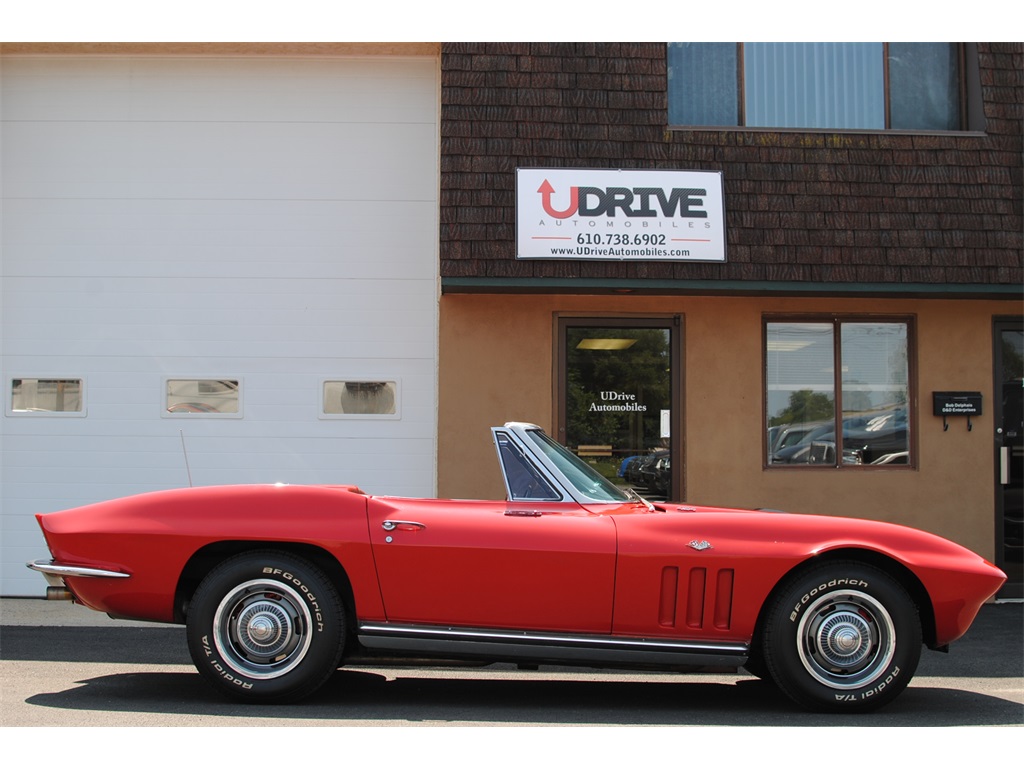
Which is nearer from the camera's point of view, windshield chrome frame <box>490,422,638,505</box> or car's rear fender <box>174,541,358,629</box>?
car's rear fender <box>174,541,358,629</box>

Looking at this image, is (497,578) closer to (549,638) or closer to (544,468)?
(549,638)

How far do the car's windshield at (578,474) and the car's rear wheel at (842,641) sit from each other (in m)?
1.05

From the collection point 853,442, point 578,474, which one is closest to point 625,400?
point 853,442

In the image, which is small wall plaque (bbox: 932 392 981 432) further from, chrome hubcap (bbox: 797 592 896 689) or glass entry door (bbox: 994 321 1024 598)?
Answer: chrome hubcap (bbox: 797 592 896 689)

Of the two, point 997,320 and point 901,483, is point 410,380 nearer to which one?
point 901,483

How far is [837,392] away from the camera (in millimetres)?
9602

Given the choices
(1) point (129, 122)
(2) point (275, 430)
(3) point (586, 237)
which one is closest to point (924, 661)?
(3) point (586, 237)

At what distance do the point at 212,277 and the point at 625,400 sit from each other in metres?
3.99

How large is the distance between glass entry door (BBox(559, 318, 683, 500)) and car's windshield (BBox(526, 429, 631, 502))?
367 cm

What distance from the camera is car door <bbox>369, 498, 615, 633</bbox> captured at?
16.6 ft

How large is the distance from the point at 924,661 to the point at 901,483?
2.89m

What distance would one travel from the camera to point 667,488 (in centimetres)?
951

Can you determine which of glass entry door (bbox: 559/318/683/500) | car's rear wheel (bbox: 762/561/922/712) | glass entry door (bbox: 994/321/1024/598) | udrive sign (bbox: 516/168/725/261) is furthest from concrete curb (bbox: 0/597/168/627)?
glass entry door (bbox: 994/321/1024/598)
